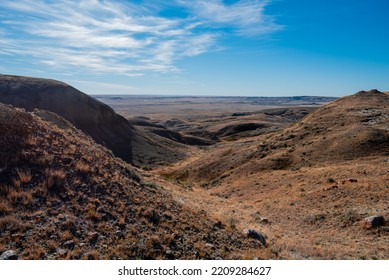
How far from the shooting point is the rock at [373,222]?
42.8 feet

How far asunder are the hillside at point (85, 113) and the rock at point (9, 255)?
37.9 m

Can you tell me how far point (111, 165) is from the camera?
15250mm

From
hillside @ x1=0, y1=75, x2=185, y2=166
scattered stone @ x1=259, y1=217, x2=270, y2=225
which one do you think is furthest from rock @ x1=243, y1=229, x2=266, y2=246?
hillside @ x1=0, y1=75, x2=185, y2=166

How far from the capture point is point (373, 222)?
13.1m

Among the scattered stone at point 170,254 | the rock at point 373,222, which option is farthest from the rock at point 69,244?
the rock at point 373,222

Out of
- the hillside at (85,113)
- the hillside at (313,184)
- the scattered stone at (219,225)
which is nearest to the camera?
the scattered stone at (219,225)

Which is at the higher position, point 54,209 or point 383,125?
point 383,125

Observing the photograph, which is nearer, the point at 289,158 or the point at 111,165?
the point at 111,165

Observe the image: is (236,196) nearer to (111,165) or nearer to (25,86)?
(111,165)

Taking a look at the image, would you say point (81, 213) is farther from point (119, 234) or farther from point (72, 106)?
point (72, 106)

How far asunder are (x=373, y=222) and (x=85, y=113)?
4765 cm

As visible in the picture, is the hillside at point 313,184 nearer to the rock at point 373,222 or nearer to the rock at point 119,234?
the rock at point 373,222

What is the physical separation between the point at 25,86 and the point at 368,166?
176ft

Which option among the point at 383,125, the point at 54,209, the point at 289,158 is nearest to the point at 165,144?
the point at 289,158
